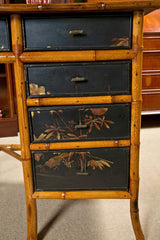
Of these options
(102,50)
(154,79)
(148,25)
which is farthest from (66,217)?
(148,25)

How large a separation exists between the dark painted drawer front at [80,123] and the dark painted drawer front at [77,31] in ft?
0.97

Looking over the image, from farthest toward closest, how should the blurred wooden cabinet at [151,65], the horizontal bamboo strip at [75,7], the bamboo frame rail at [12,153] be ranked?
the blurred wooden cabinet at [151,65], the bamboo frame rail at [12,153], the horizontal bamboo strip at [75,7]

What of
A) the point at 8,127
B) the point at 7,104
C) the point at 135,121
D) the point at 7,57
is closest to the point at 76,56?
the point at 7,57

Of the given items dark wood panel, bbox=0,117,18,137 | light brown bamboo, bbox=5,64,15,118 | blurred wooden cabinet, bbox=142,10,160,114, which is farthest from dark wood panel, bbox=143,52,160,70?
dark wood panel, bbox=0,117,18,137

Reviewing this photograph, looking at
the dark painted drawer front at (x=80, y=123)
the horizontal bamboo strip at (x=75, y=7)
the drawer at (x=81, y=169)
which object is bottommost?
the drawer at (x=81, y=169)

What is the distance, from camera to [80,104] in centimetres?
117

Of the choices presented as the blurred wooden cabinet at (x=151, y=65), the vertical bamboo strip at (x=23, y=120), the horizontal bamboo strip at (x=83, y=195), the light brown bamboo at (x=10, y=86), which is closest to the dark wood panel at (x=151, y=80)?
the blurred wooden cabinet at (x=151, y=65)

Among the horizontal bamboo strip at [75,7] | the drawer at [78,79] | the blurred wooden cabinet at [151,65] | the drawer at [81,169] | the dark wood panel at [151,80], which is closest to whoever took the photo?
the horizontal bamboo strip at [75,7]

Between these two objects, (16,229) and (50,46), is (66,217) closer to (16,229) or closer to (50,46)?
(16,229)

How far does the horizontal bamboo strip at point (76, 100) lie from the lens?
1.14 m

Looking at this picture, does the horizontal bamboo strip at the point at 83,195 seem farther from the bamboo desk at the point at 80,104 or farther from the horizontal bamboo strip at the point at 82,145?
the horizontal bamboo strip at the point at 82,145

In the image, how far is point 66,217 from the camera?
4.96ft

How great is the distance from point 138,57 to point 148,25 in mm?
2176

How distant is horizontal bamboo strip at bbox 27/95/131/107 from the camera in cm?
114
